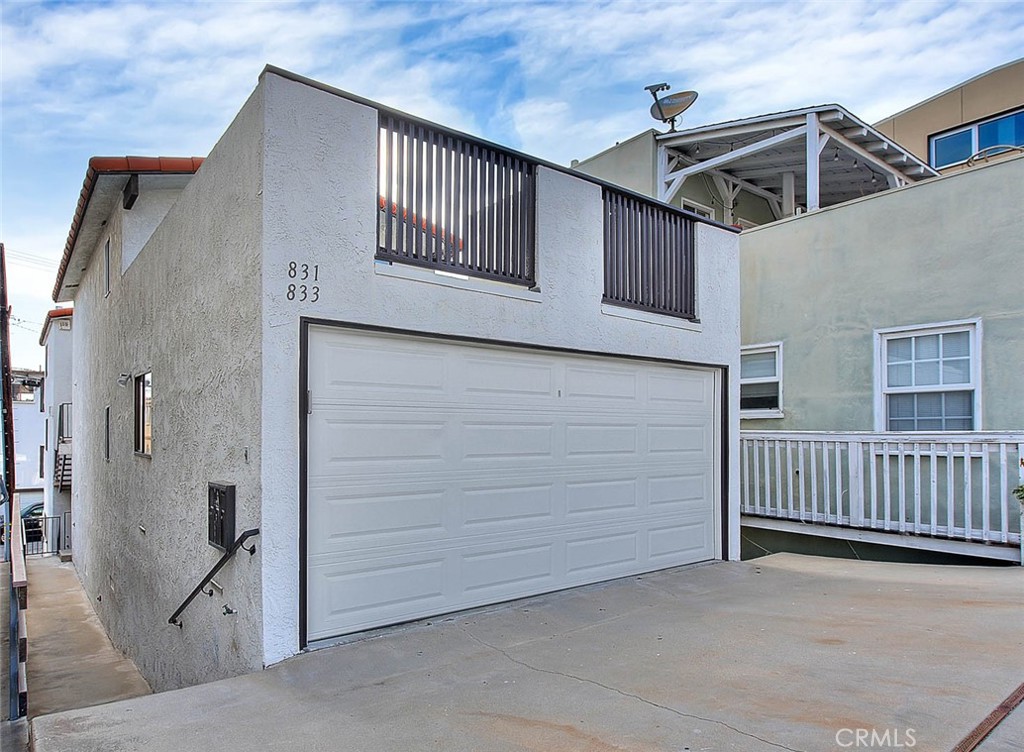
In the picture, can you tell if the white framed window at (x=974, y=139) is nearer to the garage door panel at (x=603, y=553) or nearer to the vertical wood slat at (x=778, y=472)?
the vertical wood slat at (x=778, y=472)

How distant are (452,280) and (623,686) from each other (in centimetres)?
316

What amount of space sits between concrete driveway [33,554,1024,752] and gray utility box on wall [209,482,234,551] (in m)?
0.93

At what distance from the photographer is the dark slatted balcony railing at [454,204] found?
5.09 metres

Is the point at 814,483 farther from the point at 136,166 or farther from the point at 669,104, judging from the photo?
the point at 136,166

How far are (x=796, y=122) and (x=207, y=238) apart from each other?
31.3 ft

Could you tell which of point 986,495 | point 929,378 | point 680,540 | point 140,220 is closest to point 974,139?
point 929,378

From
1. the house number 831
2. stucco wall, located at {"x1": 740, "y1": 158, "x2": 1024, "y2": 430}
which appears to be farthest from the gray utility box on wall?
stucco wall, located at {"x1": 740, "y1": 158, "x2": 1024, "y2": 430}

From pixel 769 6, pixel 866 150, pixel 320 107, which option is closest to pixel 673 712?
pixel 320 107

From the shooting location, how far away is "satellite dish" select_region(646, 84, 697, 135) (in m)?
12.0

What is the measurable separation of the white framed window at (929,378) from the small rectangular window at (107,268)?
10.7 meters

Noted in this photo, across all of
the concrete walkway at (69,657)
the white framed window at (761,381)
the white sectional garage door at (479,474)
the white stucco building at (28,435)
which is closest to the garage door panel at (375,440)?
the white sectional garage door at (479,474)

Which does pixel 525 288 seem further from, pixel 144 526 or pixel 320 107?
pixel 144 526

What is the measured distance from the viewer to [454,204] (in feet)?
18.1

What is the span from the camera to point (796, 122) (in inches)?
432
